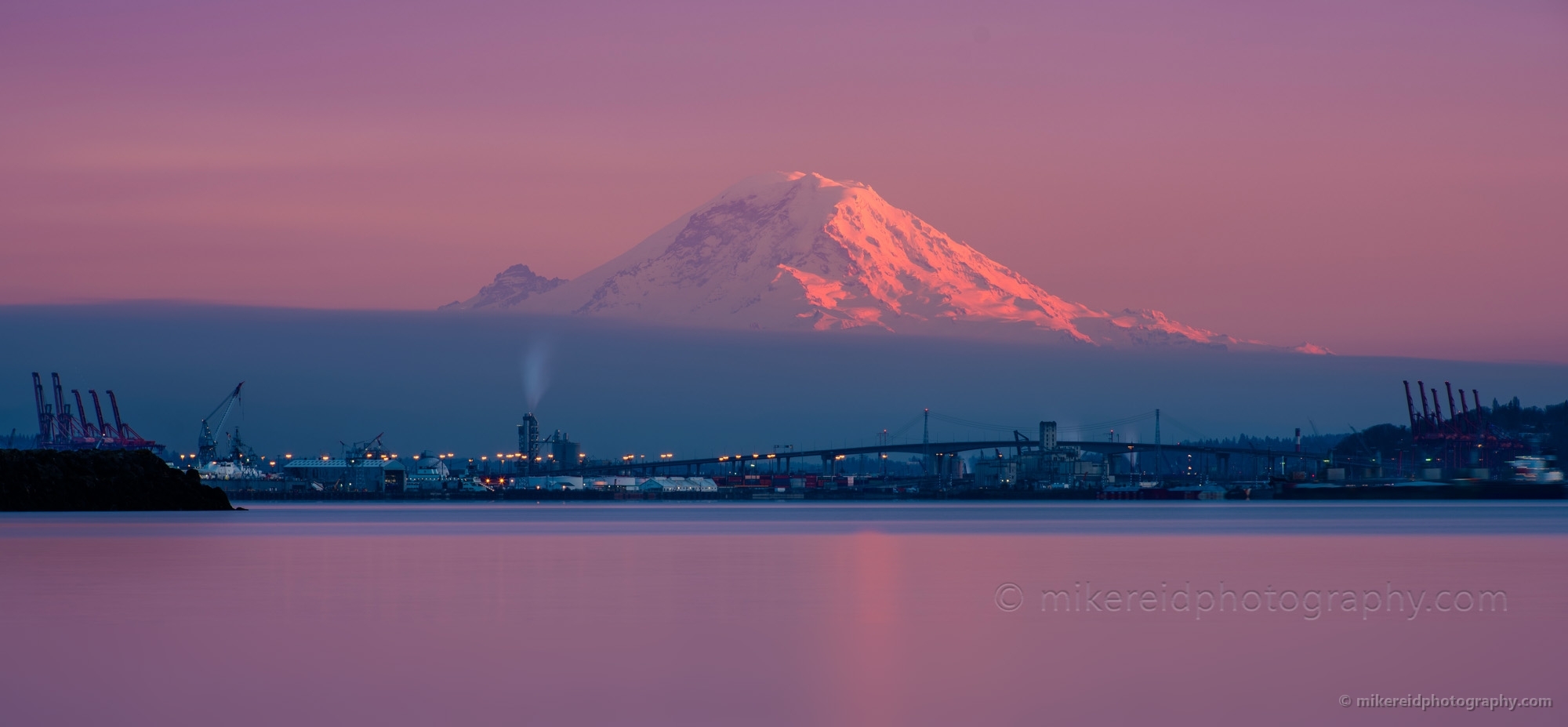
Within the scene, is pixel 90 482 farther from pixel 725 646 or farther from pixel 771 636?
pixel 725 646

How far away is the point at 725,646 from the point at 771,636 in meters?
1.97

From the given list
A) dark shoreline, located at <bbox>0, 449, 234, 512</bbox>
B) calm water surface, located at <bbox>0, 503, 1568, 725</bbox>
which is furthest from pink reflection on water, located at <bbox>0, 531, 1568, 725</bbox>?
dark shoreline, located at <bbox>0, 449, 234, 512</bbox>

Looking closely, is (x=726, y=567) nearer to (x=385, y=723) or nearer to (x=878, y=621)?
(x=878, y=621)

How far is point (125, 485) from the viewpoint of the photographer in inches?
4719

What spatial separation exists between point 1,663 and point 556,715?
34.1ft

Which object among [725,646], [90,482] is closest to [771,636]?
[725,646]


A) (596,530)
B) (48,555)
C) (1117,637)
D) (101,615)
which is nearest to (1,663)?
(101,615)

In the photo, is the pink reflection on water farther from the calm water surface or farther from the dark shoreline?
the dark shoreline

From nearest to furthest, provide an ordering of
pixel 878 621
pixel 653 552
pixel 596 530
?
pixel 878 621 < pixel 653 552 < pixel 596 530

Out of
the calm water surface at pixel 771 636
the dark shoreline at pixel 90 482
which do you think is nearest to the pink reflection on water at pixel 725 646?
the calm water surface at pixel 771 636

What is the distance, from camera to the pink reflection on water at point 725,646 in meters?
20.8

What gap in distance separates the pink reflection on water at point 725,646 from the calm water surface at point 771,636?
0.32ft

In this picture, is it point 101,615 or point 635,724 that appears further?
point 101,615

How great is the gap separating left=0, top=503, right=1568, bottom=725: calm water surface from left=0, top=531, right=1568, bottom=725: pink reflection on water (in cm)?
10
